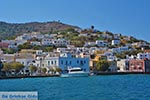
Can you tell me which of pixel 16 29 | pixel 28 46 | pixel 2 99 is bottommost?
pixel 2 99

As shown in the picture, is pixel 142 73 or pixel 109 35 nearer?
pixel 142 73

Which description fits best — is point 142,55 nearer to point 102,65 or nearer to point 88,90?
point 102,65

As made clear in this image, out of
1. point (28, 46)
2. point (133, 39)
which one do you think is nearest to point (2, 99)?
point (28, 46)

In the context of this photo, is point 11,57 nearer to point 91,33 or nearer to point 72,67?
point 72,67

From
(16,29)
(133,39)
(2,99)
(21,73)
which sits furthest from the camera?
(16,29)

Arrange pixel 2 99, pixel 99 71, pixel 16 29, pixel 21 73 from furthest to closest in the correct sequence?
1. pixel 16 29
2. pixel 99 71
3. pixel 21 73
4. pixel 2 99

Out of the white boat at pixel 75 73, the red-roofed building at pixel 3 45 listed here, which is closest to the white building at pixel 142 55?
the white boat at pixel 75 73

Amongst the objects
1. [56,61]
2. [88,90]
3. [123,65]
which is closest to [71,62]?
[56,61]

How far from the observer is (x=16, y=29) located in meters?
184

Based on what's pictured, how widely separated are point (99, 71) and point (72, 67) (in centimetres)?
698

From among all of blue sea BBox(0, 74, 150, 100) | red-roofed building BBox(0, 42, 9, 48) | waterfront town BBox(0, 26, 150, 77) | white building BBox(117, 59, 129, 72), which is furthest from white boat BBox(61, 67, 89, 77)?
red-roofed building BBox(0, 42, 9, 48)

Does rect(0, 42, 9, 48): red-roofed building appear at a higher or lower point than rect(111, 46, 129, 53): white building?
higher

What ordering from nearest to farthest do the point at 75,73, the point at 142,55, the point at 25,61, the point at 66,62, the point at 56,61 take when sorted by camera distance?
the point at 75,73 → the point at 56,61 → the point at 66,62 → the point at 25,61 → the point at 142,55

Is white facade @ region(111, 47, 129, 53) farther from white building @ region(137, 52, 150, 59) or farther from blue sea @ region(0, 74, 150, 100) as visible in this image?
blue sea @ region(0, 74, 150, 100)
